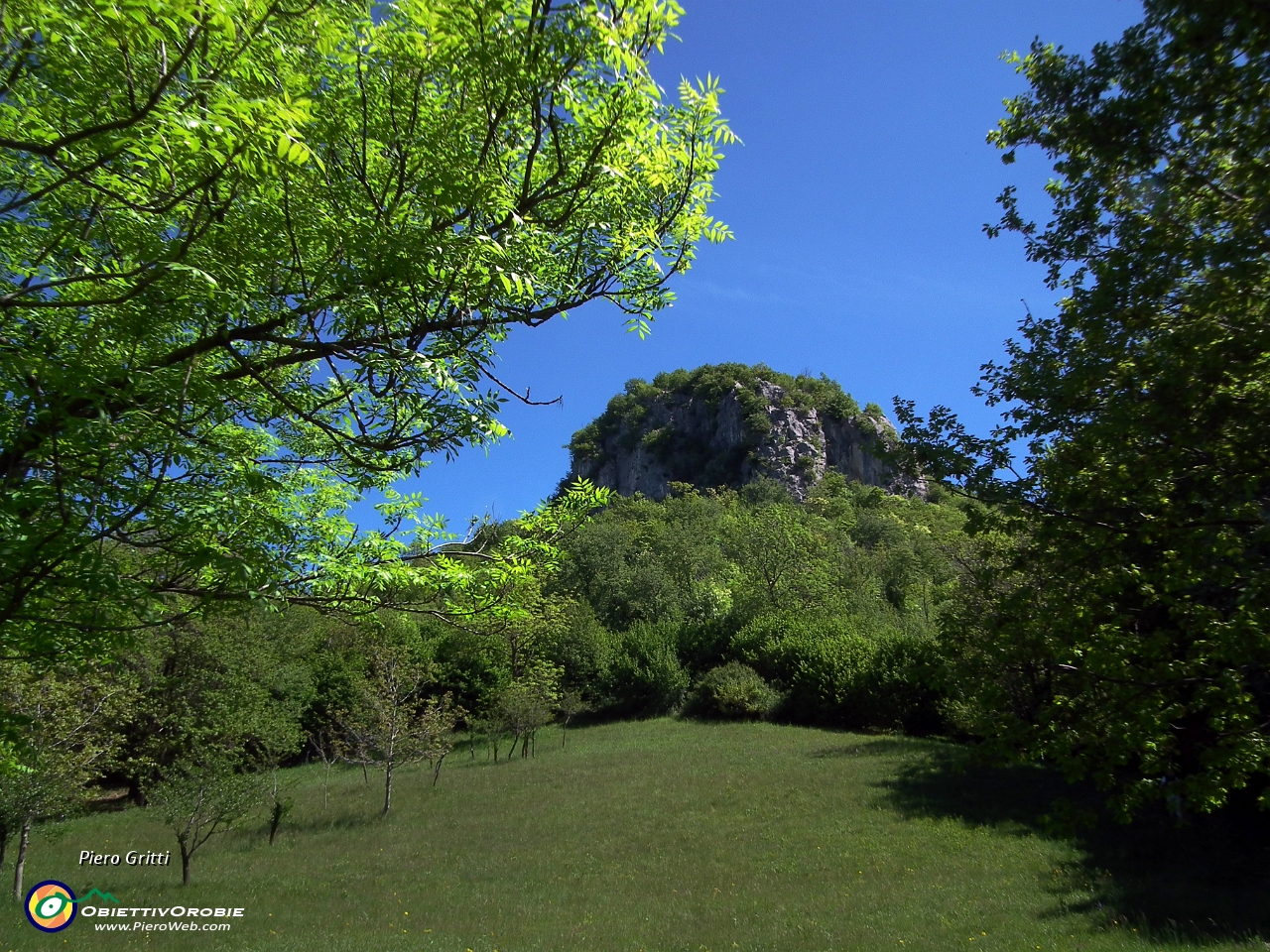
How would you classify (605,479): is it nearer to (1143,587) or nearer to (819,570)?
(819,570)

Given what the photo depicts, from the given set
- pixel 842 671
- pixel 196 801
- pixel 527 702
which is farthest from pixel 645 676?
pixel 196 801

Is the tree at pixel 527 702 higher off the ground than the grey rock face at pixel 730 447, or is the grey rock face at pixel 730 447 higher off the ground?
the grey rock face at pixel 730 447

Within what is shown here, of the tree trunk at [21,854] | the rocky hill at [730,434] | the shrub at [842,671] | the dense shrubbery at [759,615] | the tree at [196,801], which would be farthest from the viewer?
the rocky hill at [730,434]

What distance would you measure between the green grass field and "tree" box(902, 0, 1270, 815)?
15.7ft

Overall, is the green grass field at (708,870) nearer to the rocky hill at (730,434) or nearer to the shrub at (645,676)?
the shrub at (645,676)

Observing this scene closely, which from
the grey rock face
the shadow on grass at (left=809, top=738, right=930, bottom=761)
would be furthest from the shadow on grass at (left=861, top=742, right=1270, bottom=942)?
the grey rock face

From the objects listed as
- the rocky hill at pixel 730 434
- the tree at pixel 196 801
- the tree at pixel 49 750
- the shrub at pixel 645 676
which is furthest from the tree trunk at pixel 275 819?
the rocky hill at pixel 730 434

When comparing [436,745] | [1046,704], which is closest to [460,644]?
[436,745]

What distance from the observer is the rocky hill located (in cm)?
8888

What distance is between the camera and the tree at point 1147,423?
5078mm

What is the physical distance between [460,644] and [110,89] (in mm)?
35286

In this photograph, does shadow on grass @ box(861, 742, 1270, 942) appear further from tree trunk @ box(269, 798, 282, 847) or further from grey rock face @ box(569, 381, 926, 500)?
grey rock face @ box(569, 381, 926, 500)

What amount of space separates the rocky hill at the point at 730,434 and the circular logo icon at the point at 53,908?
3006 inches

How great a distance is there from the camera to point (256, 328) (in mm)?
3453
